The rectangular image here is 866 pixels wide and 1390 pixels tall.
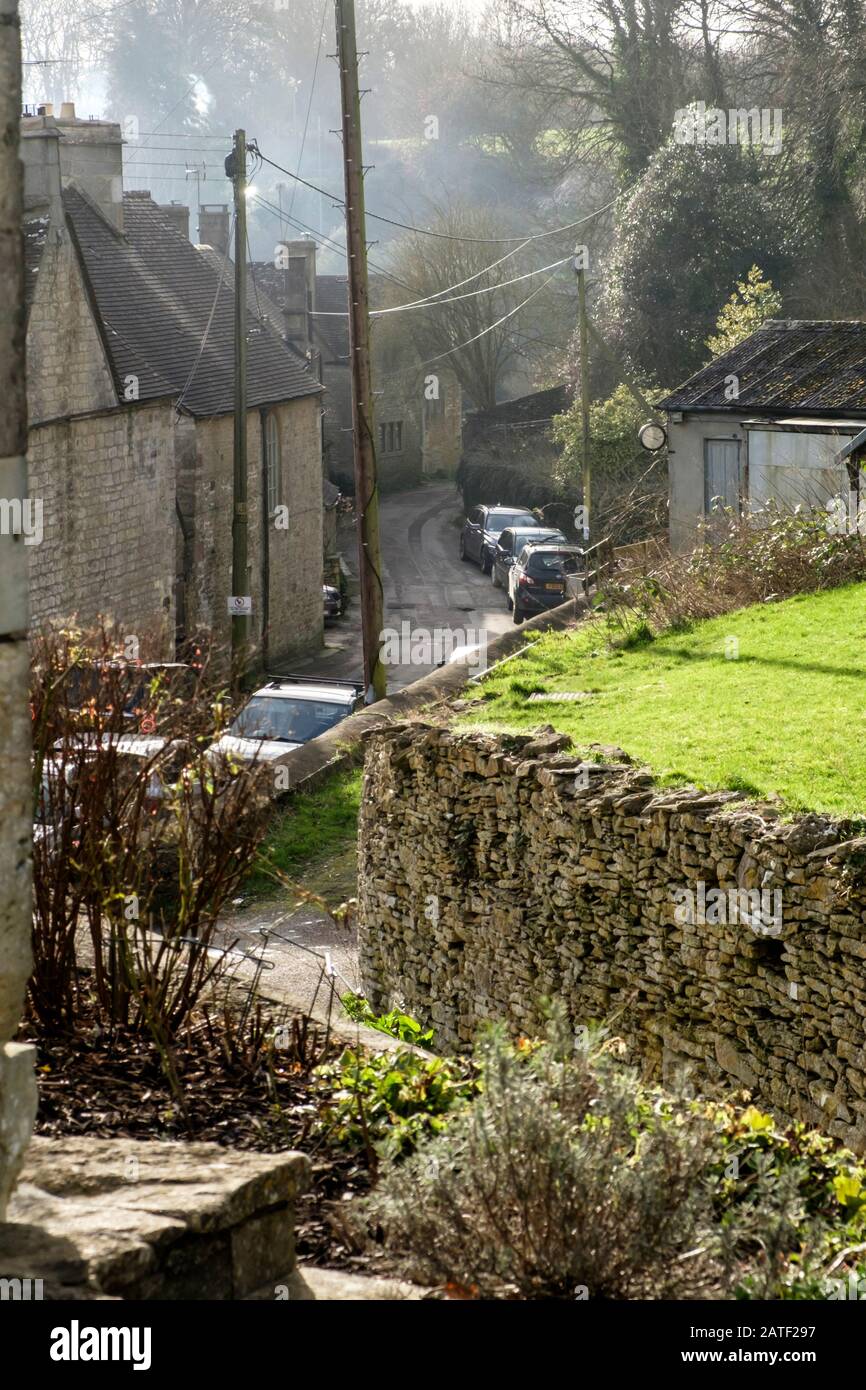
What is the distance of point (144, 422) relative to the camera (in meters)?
24.8

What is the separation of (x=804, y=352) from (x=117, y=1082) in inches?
748

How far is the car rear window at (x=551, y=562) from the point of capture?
31.0m

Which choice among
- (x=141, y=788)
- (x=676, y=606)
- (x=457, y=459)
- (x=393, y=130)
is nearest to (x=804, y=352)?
(x=676, y=606)

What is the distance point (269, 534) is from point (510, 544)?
748 cm

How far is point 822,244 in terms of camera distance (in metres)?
34.4

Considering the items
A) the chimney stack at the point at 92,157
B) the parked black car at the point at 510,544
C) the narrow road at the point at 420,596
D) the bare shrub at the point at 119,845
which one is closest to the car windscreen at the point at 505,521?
the narrow road at the point at 420,596

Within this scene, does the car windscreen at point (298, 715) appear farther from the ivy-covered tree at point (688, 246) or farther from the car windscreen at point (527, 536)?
the ivy-covered tree at point (688, 246)

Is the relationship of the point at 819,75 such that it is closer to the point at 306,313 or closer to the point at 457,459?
the point at 306,313

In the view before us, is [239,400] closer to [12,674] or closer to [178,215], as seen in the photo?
[178,215]

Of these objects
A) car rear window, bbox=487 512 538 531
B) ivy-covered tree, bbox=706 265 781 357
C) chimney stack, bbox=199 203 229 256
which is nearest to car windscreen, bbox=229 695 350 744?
ivy-covered tree, bbox=706 265 781 357

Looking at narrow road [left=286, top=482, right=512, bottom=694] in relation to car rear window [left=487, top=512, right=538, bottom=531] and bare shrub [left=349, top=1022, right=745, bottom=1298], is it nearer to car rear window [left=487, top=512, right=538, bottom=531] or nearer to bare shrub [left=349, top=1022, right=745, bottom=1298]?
car rear window [left=487, top=512, right=538, bottom=531]

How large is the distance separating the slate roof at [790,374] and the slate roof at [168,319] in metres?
9.15

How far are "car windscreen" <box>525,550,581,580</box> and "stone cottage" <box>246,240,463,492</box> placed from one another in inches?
645

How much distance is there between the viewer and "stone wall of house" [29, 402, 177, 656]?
22.0 metres
